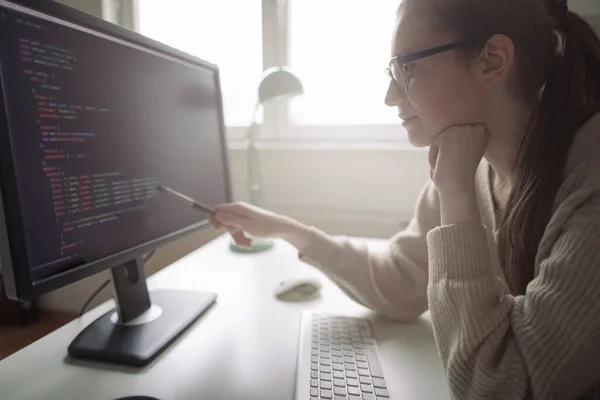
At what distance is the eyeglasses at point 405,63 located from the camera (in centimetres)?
58

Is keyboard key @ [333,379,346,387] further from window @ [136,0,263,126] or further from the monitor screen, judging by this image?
window @ [136,0,263,126]

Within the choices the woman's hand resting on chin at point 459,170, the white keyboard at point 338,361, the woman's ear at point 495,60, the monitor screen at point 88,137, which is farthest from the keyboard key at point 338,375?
the woman's ear at point 495,60

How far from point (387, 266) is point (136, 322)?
0.48 metres

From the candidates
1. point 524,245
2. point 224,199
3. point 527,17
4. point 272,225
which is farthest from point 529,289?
point 224,199

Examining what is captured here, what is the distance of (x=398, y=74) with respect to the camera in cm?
64

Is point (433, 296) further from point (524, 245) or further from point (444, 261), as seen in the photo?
point (524, 245)

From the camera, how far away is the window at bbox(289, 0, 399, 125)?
1454 millimetres

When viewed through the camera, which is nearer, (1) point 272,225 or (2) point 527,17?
(2) point 527,17

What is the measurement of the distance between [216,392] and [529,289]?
408 millimetres

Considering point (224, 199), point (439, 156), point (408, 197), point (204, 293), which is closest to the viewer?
point (439, 156)

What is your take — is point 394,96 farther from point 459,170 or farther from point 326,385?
point 326,385

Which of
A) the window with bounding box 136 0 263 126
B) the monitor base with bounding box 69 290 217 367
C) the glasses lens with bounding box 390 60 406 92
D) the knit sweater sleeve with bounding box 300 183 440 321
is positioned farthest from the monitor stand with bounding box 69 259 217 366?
the window with bounding box 136 0 263 126

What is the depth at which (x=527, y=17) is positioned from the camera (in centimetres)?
56

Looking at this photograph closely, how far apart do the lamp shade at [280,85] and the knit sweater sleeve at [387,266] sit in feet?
1.58
